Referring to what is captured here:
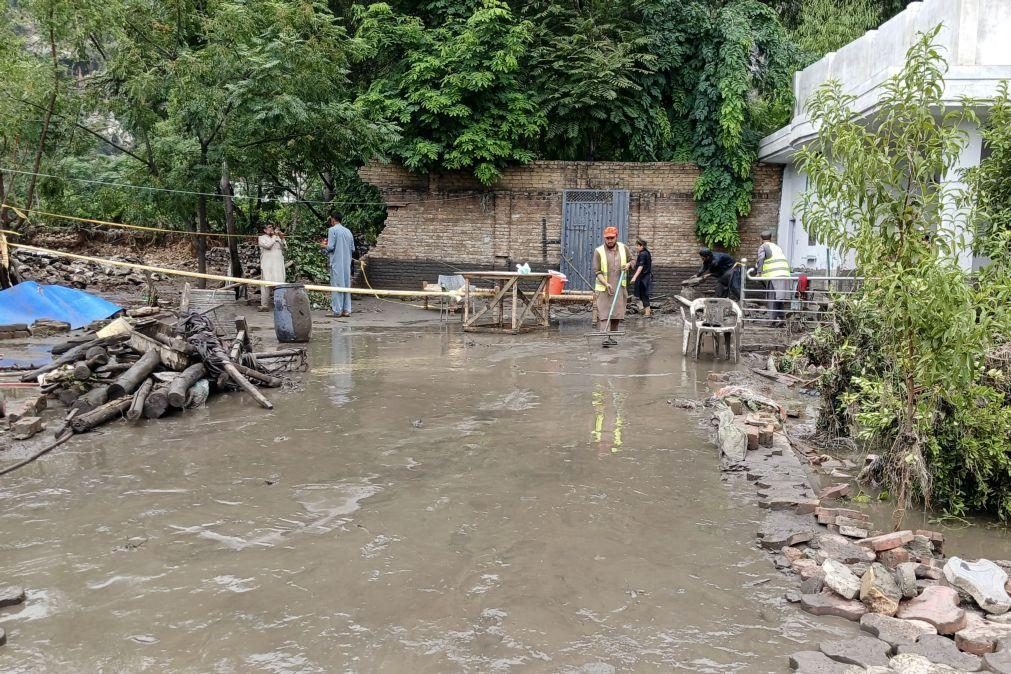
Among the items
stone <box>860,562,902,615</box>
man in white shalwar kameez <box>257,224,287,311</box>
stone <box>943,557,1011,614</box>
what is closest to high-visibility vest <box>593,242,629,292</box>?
man in white shalwar kameez <box>257,224,287,311</box>

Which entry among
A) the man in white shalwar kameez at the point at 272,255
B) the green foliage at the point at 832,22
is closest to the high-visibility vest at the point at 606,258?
the man in white shalwar kameez at the point at 272,255

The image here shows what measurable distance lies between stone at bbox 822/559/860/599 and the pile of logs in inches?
213

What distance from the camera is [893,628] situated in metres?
3.41

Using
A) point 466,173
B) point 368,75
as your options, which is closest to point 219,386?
point 466,173

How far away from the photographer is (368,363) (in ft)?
33.5

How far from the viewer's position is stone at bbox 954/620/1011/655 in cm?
→ 327

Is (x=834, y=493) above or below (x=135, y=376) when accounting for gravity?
below

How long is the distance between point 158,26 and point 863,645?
1536 cm

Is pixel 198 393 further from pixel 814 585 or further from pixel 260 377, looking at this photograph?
pixel 814 585

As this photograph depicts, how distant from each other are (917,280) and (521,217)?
14.7 meters

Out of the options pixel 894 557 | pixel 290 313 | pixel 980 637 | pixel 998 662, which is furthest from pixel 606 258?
pixel 998 662

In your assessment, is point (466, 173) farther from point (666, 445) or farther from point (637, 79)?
point (666, 445)

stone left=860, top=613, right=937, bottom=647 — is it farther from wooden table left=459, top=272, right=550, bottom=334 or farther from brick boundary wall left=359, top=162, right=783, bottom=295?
brick boundary wall left=359, top=162, right=783, bottom=295

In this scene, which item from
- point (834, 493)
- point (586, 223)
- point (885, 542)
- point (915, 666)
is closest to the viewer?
point (915, 666)
